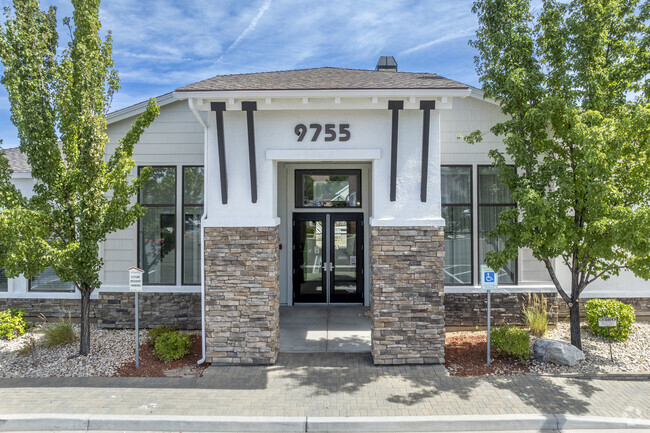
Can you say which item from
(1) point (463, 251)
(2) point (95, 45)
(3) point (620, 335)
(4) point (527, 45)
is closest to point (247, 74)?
(2) point (95, 45)

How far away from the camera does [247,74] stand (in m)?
9.03

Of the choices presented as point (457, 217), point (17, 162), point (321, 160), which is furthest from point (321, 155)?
point (17, 162)

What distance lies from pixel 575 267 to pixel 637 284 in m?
3.36

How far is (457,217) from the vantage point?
9.63 m

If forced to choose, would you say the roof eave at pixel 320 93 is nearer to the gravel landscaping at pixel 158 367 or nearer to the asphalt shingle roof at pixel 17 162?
the gravel landscaping at pixel 158 367

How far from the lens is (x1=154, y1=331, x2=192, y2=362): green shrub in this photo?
24.6ft

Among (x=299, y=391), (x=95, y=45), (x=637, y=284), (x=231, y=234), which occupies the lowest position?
(x=299, y=391)

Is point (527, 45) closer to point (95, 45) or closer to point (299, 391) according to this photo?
point (299, 391)

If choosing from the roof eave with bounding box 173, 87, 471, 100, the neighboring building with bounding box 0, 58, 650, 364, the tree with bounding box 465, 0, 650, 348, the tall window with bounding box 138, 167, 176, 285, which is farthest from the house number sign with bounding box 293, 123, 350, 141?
the tall window with bounding box 138, 167, 176, 285

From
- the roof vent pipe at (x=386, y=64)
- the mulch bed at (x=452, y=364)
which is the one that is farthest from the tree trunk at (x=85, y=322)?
the roof vent pipe at (x=386, y=64)

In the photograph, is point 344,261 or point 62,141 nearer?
point 62,141

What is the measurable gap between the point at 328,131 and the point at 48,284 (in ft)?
26.7

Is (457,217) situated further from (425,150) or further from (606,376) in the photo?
(606,376)

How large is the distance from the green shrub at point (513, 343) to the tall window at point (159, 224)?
7.26 metres
